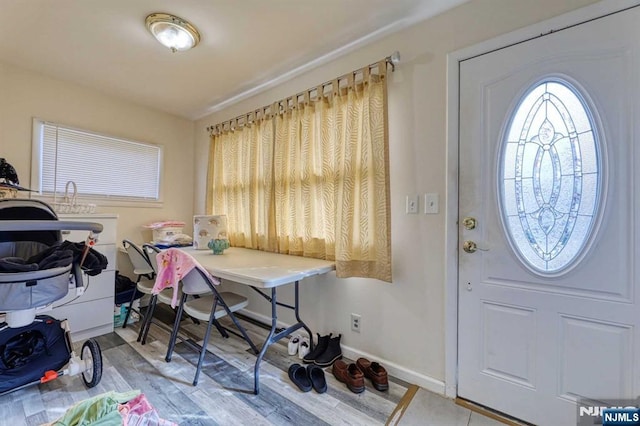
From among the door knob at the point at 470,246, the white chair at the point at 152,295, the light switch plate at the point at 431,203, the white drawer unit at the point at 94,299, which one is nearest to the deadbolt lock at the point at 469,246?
the door knob at the point at 470,246

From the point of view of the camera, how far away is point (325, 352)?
6.85 ft

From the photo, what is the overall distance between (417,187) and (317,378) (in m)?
1.41

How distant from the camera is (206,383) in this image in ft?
5.95

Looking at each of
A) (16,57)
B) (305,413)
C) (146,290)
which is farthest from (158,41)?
(305,413)

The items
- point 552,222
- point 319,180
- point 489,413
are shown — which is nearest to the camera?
point 552,222

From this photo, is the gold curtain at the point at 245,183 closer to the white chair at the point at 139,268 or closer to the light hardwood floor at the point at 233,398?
the white chair at the point at 139,268

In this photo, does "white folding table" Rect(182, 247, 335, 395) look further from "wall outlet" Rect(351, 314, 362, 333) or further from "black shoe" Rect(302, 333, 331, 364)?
"wall outlet" Rect(351, 314, 362, 333)

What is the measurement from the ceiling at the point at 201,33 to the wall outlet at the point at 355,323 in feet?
6.76

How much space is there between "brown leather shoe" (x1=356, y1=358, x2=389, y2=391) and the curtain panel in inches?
23.5

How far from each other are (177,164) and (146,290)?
179 cm

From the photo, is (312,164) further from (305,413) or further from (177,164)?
(177,164)

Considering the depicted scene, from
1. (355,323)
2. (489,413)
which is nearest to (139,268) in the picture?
(355,323)

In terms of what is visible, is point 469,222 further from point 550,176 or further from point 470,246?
point 550,176

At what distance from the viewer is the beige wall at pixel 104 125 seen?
8.02ft
